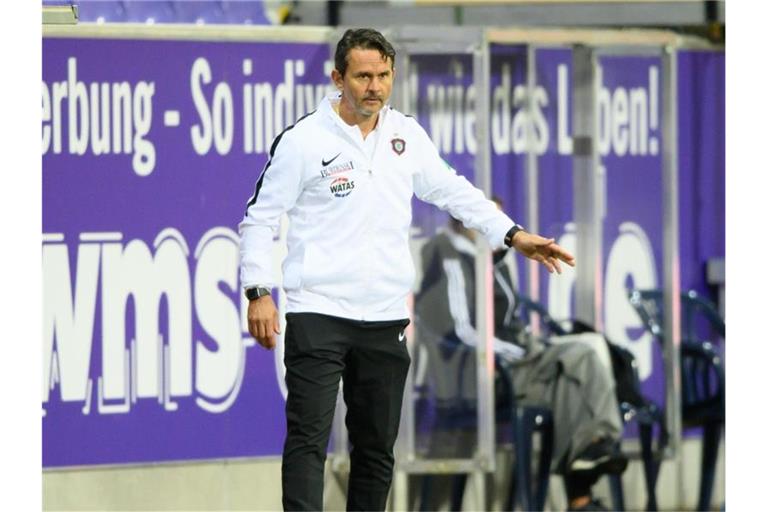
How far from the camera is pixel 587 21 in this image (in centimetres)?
1030

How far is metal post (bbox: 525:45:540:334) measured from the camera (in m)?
10.1

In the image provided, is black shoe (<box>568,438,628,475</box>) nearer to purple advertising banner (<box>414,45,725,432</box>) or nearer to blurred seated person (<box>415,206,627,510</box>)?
blurred seated person (<box>415,206,627,510</box>)

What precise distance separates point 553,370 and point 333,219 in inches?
149

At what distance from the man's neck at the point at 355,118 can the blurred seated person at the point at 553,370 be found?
11.4 feet

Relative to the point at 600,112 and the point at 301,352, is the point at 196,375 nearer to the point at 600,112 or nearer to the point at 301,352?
the point at 600,112

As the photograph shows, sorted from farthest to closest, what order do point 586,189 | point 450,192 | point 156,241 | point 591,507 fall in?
point 586,189
point 591,507
point 156,241
point 450,192

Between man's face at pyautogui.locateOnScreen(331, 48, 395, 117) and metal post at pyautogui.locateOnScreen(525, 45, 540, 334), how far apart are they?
13.4ft

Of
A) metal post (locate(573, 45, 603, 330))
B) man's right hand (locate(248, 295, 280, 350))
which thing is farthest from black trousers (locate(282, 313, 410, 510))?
metal post (locate(573, 45, 603, 330))

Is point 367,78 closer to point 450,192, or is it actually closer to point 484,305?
point 450,192

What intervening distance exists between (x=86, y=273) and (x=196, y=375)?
73 centimetres

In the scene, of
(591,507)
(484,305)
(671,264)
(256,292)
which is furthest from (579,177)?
(256,292)

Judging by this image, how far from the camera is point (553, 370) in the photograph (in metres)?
9.72
